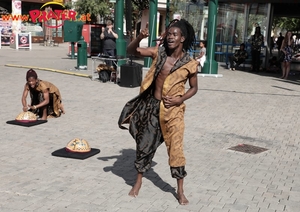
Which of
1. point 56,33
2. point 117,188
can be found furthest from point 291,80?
point 56,33

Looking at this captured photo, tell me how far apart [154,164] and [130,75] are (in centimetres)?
679

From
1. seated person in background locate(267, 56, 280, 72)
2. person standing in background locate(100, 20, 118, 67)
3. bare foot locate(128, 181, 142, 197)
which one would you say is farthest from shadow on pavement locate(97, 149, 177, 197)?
seated person in background locate(267, 56, 280, 72)

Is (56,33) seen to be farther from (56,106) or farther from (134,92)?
(56,106)

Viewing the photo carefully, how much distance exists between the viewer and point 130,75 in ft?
40.9

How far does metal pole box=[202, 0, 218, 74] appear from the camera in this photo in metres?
15.5

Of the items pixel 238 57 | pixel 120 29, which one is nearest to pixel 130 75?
pixel 120 29

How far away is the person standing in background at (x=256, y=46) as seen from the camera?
17938mm

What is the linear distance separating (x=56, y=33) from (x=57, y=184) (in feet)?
116

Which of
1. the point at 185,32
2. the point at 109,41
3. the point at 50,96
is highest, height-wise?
the point at 185,32

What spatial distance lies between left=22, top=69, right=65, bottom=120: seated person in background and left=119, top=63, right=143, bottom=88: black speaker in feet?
13.5

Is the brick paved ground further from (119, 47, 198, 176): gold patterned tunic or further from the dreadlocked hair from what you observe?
the dreadlocked hair

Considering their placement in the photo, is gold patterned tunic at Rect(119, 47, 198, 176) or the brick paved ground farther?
the brick paved ground

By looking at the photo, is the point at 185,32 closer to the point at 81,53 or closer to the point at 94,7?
the point at 81,53

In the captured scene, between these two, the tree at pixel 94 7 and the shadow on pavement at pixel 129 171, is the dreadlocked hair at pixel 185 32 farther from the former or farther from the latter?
the tree at pixel 94 7
